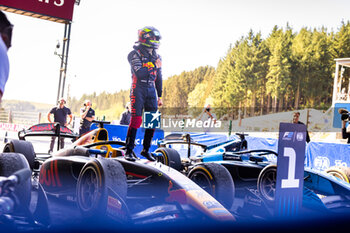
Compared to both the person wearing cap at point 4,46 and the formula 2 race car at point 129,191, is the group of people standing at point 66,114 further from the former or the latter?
the person wearing cap at point 4,46

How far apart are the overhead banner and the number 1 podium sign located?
8.89 feet

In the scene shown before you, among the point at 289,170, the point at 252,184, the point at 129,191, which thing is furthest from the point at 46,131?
the point at 289,170

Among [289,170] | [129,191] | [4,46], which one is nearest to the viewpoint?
[4,46]

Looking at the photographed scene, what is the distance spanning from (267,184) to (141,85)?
168 centimetres

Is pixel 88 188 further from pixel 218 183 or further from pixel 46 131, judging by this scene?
pixel 46 131

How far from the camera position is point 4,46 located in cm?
131

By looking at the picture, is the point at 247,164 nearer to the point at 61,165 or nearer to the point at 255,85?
the point at 61,165

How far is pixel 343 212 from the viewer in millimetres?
3943

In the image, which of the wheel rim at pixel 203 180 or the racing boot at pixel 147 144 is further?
the racing boot at pixel 147 144

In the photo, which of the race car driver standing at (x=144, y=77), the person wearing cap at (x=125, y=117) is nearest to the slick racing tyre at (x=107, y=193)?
the race car driver standing at (x=144, y=77)

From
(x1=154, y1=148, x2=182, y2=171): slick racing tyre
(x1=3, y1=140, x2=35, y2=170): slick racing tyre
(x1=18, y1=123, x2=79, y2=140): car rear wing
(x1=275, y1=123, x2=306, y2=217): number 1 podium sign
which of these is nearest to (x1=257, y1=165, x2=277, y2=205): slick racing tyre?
(x1=275, y1=123, x2=306, y2=217): number 1 podium sign

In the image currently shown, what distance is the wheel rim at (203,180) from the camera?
353 cm

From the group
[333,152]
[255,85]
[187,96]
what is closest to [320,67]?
[255,85]

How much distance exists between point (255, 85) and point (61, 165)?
33.3 feet
